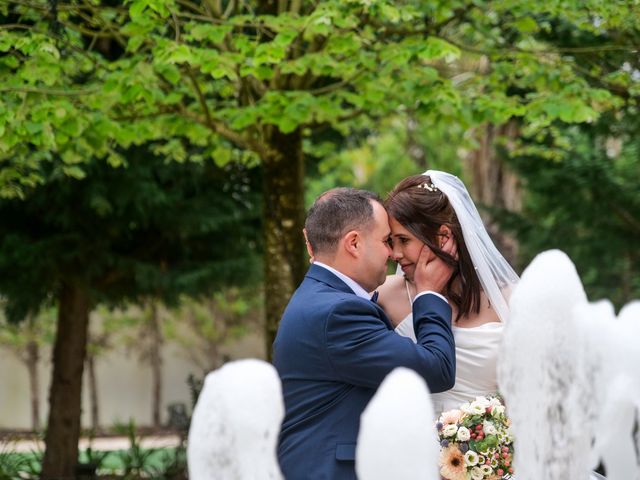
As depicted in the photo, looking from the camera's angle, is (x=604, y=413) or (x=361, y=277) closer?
(x=604, y=413)

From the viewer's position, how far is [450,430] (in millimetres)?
3625

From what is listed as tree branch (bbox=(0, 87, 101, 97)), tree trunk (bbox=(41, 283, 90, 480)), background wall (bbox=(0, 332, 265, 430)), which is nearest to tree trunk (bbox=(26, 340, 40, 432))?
background wall (bbox=(0, 332, 265, 430))

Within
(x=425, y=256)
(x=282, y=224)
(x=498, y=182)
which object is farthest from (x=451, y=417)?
(x=498, y=182)

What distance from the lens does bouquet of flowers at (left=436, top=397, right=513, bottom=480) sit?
141 inches

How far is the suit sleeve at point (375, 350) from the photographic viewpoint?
128 inches

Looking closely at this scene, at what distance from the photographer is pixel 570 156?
41.5 ft

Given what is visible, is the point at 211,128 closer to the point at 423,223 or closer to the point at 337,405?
the point at 423,223

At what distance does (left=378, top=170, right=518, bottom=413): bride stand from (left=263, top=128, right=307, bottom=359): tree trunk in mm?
3250

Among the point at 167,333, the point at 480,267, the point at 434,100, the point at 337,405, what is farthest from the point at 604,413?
the point at 167,333

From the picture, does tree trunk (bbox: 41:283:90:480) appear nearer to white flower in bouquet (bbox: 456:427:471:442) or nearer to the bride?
the bride

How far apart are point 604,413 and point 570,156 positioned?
1067 cm

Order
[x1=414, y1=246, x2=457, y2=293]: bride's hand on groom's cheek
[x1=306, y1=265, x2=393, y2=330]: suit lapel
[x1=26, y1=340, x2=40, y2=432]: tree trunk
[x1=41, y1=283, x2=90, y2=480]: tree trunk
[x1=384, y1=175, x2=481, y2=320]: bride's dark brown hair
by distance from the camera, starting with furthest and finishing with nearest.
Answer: [x1=26, y1=340, x2=40, y2=432]: tree trunk < [x1=41, y1=283, x2=90, y2=480]: tree trunk < [x1=384, y1=175, x2=481, y2=320]: bride's dark brown hair < [x1=414, y1=246, x2=457, y2=293]: bride's hand on groom's cheek < [x1=306, y1=265, x2=393, y2=330]: suit lapel

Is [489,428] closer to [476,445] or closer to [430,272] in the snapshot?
[476,445]

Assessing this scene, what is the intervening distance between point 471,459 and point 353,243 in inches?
37.6
